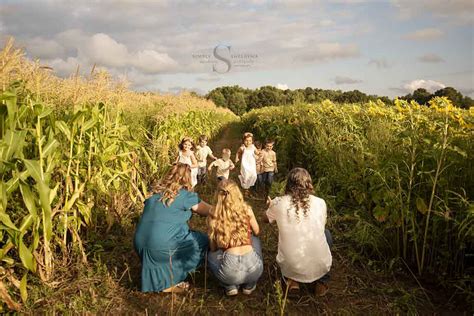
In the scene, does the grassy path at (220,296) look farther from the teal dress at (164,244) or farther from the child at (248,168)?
the child at (248,168)

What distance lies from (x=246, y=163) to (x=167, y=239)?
397cm

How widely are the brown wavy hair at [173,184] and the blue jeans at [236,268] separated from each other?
2.44 feet

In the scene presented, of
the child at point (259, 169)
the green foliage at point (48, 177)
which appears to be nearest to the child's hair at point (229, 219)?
the green foliage at point (48, 177)


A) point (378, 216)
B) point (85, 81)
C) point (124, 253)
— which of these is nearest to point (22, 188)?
point (124, 253)

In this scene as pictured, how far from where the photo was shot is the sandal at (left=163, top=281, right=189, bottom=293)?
3799 millimetres

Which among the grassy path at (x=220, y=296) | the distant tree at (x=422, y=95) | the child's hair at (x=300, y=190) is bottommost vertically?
the grassy path at (x=220, y=296)

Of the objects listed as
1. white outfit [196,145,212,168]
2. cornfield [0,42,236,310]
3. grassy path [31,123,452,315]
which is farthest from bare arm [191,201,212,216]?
white outfit [196,145,212,168]

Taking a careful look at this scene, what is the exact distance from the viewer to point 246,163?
298 inches

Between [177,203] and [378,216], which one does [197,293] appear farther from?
[378,216]

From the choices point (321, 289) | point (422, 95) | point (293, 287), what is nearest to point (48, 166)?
point (293, 287)

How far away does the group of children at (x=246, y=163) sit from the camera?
7265 millimetres

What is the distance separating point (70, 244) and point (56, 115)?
141 centimetres

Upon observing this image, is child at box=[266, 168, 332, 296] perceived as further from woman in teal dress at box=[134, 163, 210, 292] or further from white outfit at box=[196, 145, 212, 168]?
white outfit at box=[196, 145, 212, 168]

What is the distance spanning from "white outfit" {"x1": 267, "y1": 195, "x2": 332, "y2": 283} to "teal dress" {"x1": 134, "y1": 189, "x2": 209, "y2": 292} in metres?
0.96
